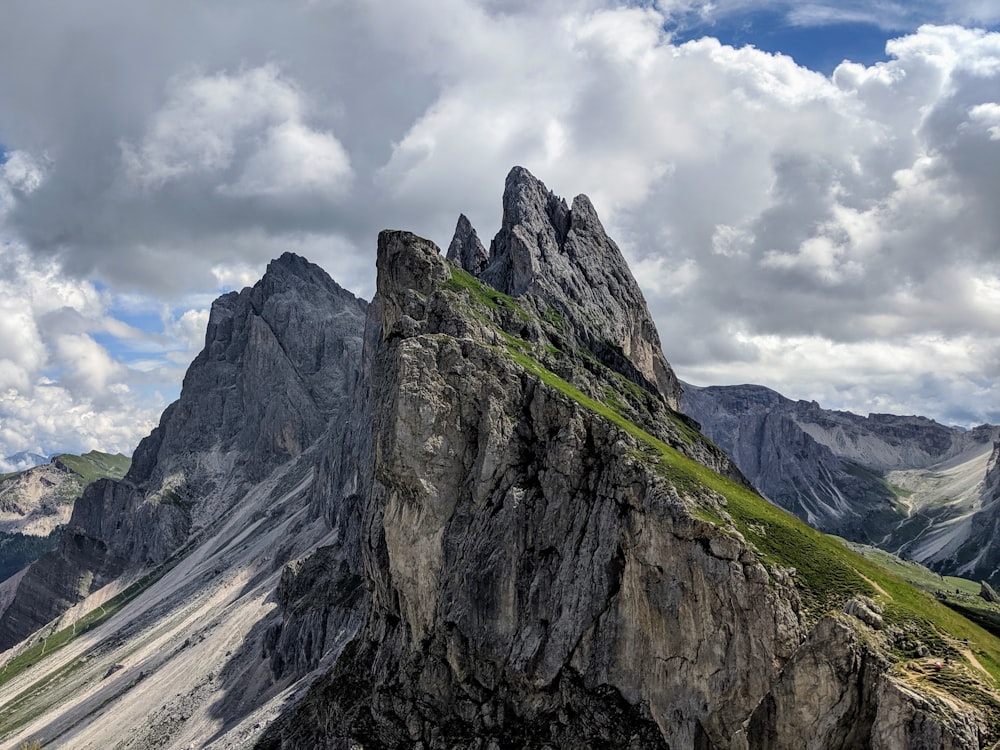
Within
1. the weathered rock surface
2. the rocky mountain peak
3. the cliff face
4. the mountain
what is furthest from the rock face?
the weathered rock surface

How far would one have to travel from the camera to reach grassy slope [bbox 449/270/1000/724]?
43.2 m

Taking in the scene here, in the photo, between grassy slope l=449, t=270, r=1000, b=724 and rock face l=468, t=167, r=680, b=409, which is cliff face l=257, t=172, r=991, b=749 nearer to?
grassy slope l=449, t=270, r=1000, b=724

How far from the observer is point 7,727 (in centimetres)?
16225

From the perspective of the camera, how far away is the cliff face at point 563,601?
45.1 meters

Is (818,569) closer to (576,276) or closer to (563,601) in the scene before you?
(563,601)

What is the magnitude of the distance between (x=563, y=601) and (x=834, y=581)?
849 inches

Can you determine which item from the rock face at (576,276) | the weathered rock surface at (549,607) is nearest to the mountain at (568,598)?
the weathered rock surface at (549,607)

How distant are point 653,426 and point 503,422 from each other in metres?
28.5

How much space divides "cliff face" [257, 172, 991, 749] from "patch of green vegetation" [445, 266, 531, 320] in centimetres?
1026

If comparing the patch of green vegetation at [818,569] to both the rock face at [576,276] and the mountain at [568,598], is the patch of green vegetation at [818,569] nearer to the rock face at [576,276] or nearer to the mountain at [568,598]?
the mountain at [568,598]

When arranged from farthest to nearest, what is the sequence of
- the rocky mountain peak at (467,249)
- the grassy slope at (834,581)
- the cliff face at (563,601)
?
the rocky mountain peak at (467,249)
the cliff face at (563,601)
the grassy slope at (834,581)

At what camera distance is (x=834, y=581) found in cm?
5097

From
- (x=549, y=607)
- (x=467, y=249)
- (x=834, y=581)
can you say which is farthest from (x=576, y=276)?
(x=834, y=581)

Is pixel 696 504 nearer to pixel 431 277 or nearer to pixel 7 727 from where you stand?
pixel 431 277
